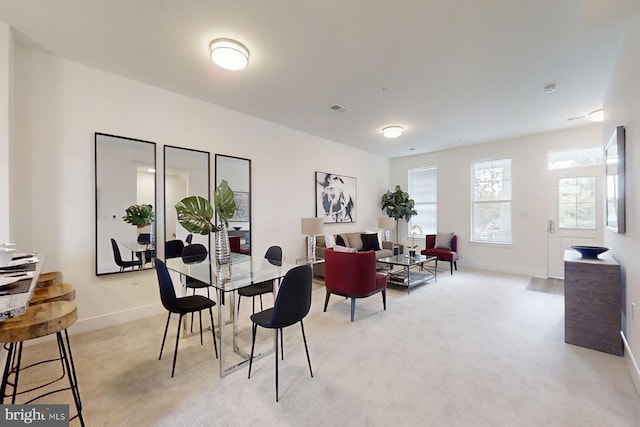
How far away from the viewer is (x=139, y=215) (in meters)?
3.32

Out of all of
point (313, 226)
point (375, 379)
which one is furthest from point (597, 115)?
point (375, 379)

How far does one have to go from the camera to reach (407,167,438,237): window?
7.12 meters

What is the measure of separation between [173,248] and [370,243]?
3910mm

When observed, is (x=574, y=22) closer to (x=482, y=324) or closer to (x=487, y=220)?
(x=482, y=324)

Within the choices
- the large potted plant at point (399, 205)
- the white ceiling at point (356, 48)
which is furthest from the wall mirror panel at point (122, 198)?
the large potted plant at point (399, 205)

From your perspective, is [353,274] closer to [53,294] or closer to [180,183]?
[180,183]

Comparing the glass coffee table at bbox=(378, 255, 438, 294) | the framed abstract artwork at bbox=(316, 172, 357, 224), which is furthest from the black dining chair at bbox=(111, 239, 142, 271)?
the glass coffee table at bbox=(378, 255, 438, 294)

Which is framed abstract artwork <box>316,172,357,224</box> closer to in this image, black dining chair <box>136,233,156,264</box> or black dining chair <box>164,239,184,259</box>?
black dining chair <box>164,239,184,259</box>

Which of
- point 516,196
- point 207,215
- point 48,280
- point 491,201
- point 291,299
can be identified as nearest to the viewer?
point 291,299

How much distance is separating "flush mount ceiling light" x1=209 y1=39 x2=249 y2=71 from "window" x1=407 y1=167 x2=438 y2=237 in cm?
578

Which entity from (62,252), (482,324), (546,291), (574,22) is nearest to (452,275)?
(546,291)

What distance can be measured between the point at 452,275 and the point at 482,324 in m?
2.59

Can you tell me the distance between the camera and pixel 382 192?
756 cm

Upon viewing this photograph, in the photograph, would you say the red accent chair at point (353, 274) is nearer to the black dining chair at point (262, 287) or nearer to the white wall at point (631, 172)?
the black dining chair at point (262, 287)
